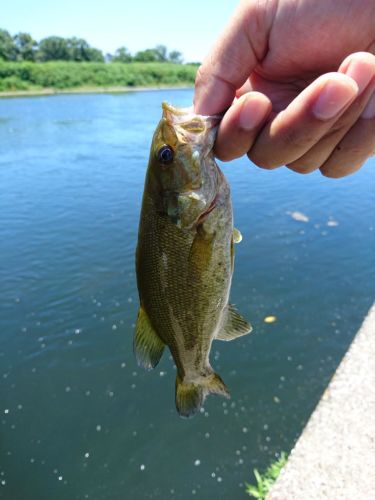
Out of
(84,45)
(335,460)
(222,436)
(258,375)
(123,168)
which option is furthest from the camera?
(84,45)

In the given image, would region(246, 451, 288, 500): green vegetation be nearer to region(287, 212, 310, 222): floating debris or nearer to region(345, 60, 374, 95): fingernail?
region(345, 60, 374, 95): fingernail

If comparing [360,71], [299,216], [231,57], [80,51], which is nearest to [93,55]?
[80,51]

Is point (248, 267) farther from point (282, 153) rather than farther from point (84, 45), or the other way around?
point (84, 45)

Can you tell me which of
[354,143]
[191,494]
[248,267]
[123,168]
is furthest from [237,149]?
[123,168]

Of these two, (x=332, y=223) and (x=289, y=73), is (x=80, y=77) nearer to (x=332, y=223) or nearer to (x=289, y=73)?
(x=332, y=223)


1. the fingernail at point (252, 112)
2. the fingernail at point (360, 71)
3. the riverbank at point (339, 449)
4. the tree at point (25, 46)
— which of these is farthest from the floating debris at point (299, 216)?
the tree at point (25, 46)

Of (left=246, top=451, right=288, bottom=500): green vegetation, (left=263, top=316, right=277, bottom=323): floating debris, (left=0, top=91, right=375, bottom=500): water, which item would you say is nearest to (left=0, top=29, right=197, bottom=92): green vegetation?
(left=0, top=91, right=375, bottom=500): water

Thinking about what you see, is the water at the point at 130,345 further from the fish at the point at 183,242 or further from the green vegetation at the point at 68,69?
the green vegetation at the point at 68,69
